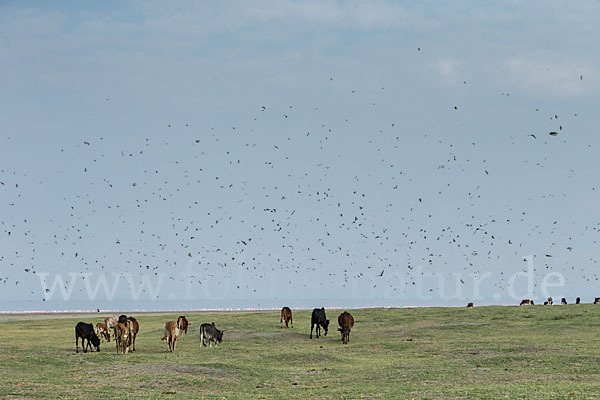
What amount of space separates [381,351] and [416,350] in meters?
1.93

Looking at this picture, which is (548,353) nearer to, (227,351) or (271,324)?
(227,351)

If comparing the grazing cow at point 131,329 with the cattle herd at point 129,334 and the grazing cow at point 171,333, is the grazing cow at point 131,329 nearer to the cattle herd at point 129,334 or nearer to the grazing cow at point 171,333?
the cattle herd at point 129,334

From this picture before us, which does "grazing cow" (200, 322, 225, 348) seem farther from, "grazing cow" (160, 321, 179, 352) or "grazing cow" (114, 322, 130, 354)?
"grazing cow" (114, 322, 130, 354)

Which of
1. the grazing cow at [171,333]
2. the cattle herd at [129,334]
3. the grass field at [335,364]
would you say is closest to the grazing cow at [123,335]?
the cattle herd at [129,334]

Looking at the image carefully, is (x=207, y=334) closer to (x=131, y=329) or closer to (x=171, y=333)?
(x=171, y=333)

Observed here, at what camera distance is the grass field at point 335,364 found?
24.6 meters

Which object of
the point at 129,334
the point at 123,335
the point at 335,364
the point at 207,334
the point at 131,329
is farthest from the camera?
the point at 207,334

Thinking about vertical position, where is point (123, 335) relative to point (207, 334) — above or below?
above

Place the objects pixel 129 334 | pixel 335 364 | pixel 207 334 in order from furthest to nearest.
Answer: pixel 207 334
pixel 129 334
pixel 335 364

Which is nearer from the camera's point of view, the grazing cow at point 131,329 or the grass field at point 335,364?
the grass field at point 335,364

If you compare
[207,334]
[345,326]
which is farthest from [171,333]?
[345,326]

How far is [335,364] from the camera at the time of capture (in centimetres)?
3419

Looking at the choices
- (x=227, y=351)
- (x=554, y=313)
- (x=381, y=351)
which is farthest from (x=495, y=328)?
(x=227, y=351)

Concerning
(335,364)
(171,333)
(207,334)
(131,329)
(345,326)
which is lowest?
(335,364)
